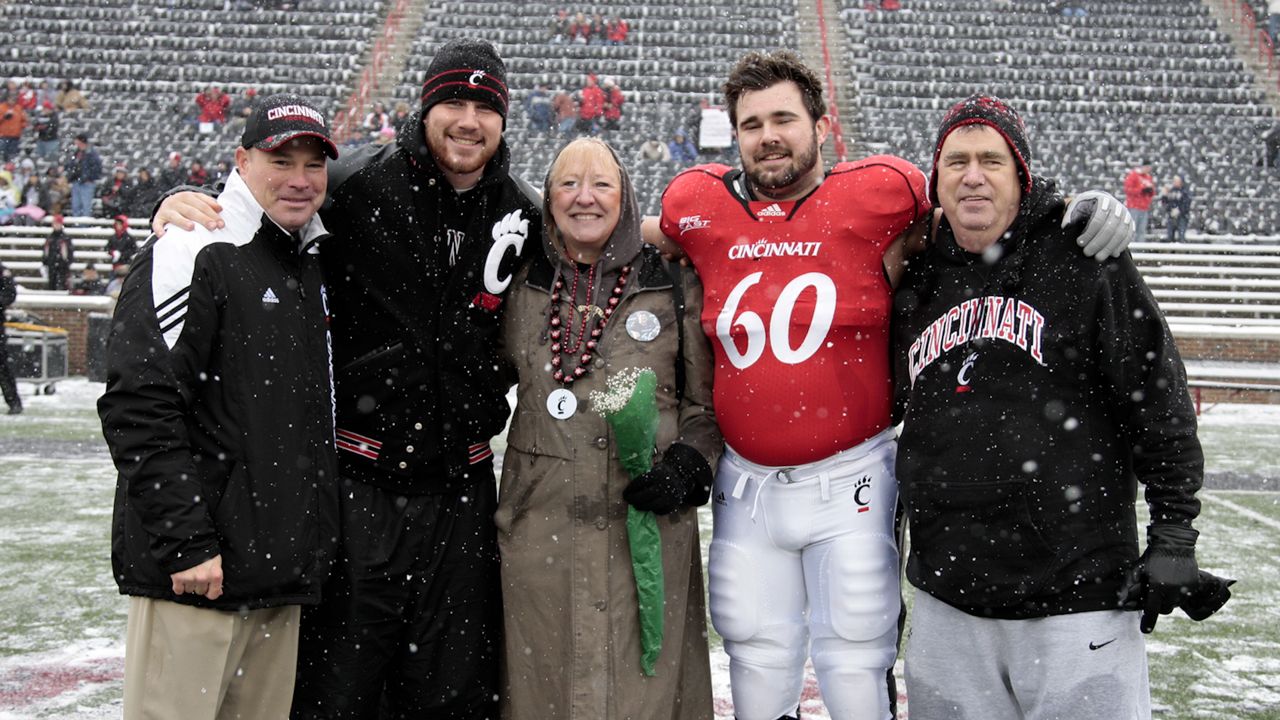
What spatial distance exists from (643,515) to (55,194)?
62.6 ft

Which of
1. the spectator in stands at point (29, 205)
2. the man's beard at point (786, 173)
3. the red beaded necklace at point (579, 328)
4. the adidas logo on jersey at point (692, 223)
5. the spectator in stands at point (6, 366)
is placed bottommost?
the spectator in stands at point (6, 366)

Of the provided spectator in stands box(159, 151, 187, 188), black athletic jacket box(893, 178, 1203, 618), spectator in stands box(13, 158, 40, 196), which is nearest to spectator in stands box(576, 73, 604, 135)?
spectator in stands box(159, 151, 187, 188)

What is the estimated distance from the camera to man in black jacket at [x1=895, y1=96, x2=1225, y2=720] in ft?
8.93

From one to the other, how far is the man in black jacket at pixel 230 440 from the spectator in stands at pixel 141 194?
55.6 ft

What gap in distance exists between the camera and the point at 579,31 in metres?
24.8

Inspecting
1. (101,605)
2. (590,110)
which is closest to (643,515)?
(101,605)

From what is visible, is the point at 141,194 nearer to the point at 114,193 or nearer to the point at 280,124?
the point at 114,193

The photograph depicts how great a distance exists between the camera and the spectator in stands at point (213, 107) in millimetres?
21469

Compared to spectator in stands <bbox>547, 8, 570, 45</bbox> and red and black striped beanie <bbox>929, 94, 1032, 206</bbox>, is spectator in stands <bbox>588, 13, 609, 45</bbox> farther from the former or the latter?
red and black striped beanie <bbox>929, 94, 1032, 206</bbox>

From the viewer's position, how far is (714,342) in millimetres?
3371

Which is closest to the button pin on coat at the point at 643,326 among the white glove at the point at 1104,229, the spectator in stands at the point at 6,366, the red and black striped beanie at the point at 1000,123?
the red and black striped beanie at the point at 1000,123

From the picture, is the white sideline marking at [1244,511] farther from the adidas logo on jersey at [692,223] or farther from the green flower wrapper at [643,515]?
the green flower wrapper at [643,515]

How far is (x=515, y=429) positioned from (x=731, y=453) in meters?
0.63

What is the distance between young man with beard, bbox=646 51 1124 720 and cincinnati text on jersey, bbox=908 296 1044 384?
0.86 ft
